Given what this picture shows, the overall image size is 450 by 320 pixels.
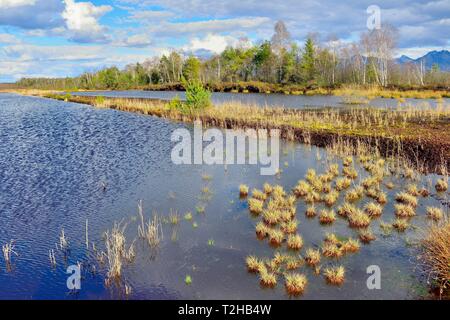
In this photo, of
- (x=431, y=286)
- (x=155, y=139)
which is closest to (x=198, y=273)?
(x=431, y=286)

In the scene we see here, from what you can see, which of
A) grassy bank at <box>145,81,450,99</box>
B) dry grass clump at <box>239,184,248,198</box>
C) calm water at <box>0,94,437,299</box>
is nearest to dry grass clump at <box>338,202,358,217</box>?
calm water at <box>0,94,437,299</box>

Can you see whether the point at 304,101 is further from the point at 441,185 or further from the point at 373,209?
the point at 373,209

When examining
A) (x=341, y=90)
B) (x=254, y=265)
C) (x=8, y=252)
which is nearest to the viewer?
(x=254, y=265)

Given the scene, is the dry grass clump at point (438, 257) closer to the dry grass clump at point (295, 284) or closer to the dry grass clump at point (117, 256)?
the dry grass clump at point (295, 284)

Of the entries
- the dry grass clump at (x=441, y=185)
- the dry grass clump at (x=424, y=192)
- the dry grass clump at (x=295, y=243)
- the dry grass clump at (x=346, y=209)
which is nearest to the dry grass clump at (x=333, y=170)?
the dry grass clump at (x=424, y=192)

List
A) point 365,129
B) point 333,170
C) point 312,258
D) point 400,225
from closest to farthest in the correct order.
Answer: point 312,258 → point 400,225 → point 333,170 → point 365,129

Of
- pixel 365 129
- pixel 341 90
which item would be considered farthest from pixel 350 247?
pixel 341 90

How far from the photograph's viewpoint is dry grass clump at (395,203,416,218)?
1402 centimetres

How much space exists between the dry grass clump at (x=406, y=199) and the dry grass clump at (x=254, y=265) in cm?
760

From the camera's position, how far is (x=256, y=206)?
49.2 feet

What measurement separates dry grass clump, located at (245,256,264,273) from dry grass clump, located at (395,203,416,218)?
652 cm

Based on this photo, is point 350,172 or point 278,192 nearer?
point 278,192

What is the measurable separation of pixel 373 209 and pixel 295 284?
6281 millimetres

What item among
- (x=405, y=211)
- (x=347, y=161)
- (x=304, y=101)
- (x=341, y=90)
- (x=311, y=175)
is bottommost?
(x=405, y=211)
